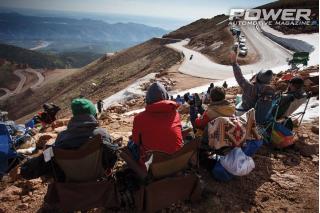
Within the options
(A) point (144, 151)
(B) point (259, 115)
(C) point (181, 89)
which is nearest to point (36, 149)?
(A) point (144, 151)

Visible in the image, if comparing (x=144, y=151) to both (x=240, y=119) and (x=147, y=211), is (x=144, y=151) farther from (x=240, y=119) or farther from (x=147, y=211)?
(x=240, y=119)

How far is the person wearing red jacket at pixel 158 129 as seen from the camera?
163 inches

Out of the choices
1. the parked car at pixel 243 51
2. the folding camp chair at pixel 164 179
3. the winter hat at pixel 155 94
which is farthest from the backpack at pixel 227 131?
the parked car at pixel 243 51

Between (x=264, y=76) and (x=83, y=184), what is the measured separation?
13.1ft

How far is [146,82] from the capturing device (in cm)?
2812

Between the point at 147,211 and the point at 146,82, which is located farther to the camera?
the point at 146,82

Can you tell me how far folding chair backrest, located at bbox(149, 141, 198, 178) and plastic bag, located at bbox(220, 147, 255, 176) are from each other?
2.88 ft

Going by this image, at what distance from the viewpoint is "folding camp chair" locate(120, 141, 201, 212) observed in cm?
398

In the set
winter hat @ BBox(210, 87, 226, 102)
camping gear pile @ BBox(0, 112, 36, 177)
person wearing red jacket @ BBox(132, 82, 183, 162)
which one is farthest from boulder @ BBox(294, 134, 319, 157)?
camping gear pile @ BBox(0, 112, 36, 177)

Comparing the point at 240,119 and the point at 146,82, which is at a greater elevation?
the point at 240,119

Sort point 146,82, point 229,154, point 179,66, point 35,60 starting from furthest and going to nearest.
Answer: point 35,60
point 179,66
point 146,82
point 229,154

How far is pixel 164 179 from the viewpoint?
4.08 m

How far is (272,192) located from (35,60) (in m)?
193

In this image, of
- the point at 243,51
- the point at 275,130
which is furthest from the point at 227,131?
the point at 243,51
